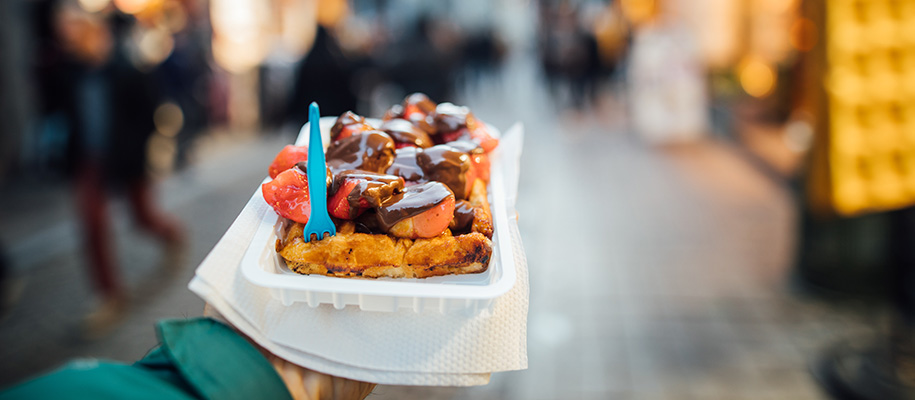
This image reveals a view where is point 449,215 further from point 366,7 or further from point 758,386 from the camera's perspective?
point 366,7

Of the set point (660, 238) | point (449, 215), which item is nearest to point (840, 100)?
point (660, 238)

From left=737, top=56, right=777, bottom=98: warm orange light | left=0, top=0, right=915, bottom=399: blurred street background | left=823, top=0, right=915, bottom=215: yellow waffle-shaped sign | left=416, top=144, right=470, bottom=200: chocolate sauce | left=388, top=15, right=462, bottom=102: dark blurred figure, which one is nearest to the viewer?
left=416, top=144, right=470, bottom=200: chocolate sauce

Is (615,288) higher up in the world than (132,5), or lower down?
lower down

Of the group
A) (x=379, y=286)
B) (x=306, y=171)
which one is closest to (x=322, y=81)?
(x=306, y=171)

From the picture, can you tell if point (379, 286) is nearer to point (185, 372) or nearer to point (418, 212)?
point (418, 212)

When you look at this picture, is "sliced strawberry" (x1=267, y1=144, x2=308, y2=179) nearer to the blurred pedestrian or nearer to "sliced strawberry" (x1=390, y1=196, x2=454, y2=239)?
"sliced strawberry" (x1=390, y1=196, x2=454, y2=239)

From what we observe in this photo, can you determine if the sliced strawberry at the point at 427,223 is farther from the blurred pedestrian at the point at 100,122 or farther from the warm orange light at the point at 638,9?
the warm orange light at the point at 638,9

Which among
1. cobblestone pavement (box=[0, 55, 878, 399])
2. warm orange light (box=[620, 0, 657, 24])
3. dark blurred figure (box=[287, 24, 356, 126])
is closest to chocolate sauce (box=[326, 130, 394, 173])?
cobblestone pavement (box=[0, 55, 878, 399])
